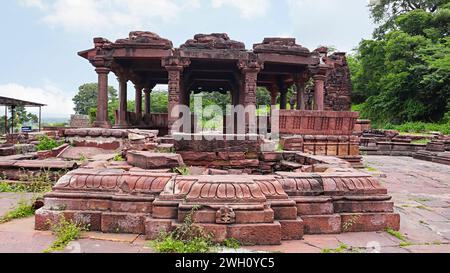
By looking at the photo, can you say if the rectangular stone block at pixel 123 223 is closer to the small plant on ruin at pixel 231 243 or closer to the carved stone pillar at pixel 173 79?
the small plant on ruin at pixel 231 243

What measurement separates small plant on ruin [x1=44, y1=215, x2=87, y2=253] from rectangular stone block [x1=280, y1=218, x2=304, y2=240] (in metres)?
1.82

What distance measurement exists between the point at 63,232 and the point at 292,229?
2.01 metres

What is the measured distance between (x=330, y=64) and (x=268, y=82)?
224 inches

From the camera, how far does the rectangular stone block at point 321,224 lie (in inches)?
125

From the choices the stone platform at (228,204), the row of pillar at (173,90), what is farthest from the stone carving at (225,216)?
the row of pillar at (173,90)

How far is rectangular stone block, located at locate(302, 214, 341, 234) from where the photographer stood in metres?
3.17

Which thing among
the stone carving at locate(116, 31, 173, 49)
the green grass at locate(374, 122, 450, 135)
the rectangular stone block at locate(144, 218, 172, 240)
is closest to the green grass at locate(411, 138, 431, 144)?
the green grass at locate(374, 122, 450, 135)

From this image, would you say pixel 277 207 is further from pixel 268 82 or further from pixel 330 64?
pixel 268 82

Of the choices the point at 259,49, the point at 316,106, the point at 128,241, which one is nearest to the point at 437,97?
the point at 316,106

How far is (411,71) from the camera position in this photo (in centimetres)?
2570

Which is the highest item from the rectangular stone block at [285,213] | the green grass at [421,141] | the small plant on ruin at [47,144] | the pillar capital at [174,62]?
the pillar capital at [174,62]

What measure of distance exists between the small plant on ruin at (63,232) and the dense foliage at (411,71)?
24676 mm

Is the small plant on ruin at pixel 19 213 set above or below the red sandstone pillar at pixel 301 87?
below

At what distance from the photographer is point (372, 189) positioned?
3.38 m
